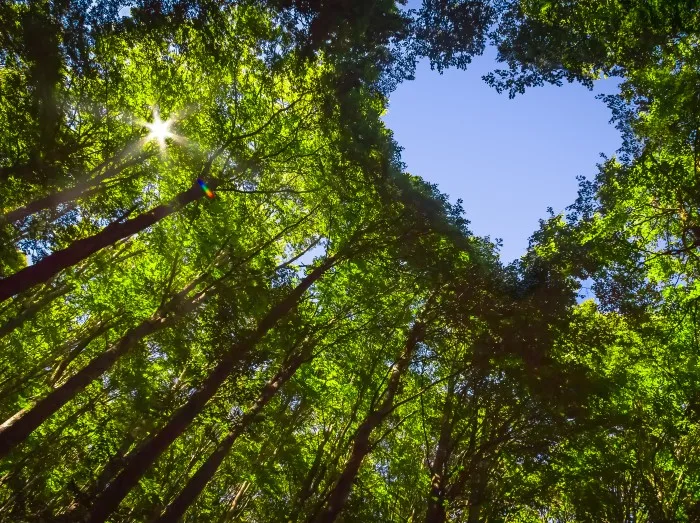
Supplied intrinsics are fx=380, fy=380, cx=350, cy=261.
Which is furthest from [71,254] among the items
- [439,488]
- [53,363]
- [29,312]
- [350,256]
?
[53,363]

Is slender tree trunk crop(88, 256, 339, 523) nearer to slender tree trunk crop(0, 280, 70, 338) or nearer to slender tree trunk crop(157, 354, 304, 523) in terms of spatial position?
slender tree trunk crop(157, 354, 304, 523)

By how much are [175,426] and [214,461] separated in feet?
5.26

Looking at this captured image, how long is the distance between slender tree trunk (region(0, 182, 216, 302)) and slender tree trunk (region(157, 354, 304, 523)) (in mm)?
5308

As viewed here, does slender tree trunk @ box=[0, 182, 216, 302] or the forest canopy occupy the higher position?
the forest canopy

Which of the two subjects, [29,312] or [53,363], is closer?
[29,312]

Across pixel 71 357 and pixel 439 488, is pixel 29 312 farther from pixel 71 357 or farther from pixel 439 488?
pixel 439 488

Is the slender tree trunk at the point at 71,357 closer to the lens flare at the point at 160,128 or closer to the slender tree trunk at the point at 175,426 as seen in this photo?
the slender tree trunk at the point at 175,426

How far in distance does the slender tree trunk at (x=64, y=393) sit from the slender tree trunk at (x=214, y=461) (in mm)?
3410

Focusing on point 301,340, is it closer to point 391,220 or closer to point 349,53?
point 391,220

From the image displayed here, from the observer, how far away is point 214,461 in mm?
9352

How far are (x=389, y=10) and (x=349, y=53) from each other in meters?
1.80

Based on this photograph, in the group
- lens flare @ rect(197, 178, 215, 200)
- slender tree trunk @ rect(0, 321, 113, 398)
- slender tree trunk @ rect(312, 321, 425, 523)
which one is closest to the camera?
slender tree trunk @ rect(312, 321, 425, 523)

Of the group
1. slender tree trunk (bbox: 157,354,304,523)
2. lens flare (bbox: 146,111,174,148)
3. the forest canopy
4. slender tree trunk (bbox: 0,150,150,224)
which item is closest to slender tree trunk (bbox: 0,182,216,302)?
the forest canopy

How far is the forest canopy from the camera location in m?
8.33
